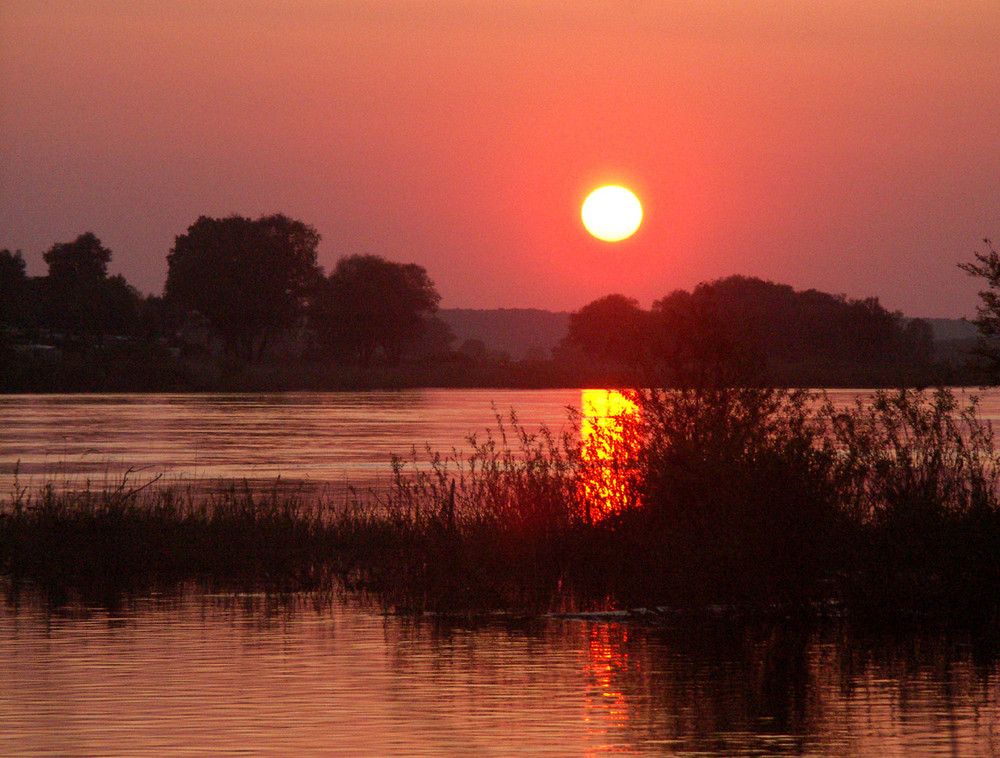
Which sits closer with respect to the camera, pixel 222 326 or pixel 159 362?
pixel 159 362

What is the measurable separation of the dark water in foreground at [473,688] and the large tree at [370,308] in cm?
12601

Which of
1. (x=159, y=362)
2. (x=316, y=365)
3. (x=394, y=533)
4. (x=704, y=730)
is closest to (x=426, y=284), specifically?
(x=316, y=365)

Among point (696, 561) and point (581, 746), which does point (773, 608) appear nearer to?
point (696, 561)

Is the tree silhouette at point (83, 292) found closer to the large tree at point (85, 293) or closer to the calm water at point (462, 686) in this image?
the large tree at point (85, 293)

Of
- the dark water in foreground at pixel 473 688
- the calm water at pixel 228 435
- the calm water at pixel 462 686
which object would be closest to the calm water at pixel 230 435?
the calm water at pixel 228 435

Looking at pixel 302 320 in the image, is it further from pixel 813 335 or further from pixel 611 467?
pixel 611 467

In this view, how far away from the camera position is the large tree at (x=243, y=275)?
138 m

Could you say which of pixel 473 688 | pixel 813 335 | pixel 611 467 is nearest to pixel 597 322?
pixel 813 335

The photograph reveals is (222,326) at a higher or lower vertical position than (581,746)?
higher

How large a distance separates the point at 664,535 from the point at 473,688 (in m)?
4.19

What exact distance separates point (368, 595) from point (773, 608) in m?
4.98

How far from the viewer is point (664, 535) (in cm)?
1591

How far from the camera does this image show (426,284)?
15138cm

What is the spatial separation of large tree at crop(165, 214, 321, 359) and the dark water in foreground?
12356 centimetres
